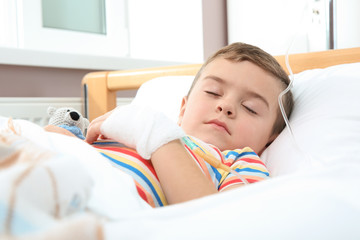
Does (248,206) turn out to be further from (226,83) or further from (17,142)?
(226,83)

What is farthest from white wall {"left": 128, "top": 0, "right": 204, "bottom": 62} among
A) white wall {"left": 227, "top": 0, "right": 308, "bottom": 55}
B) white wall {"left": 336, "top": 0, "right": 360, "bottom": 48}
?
white wall {"left": 336, "top": 0, "right": 360, "bottom": 48}

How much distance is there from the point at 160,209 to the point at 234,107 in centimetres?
61

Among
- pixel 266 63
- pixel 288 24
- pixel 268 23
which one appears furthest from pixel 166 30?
pixel 266 63

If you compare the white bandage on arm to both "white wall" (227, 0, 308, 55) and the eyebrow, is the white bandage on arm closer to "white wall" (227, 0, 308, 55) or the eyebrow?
the eyebrow

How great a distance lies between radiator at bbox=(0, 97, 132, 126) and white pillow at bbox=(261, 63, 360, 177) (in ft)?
3.73

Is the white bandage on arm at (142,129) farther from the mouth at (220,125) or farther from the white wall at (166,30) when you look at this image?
the white wall at (166,30)

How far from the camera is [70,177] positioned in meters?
0.34

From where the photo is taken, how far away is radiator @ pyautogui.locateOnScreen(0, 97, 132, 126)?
172 centimetres

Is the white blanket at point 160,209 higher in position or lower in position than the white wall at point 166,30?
lower

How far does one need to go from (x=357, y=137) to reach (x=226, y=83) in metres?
0.33

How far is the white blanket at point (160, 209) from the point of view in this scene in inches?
11.7

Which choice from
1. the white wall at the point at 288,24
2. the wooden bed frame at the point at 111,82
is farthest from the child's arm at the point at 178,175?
the white wall at the point at 288,24

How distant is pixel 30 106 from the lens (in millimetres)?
1789

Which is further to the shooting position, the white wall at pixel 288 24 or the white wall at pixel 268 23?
the white wall at pixel 268 23
